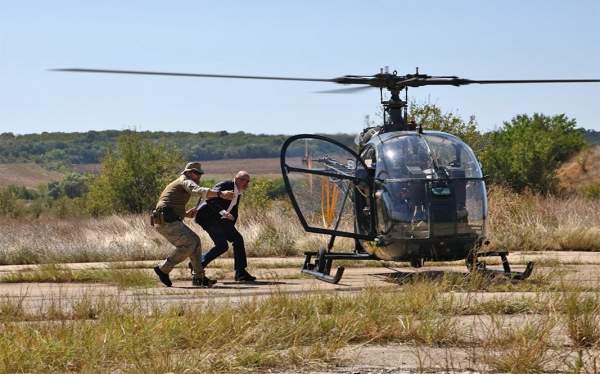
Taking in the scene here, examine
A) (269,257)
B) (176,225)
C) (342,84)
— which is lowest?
(269,257)

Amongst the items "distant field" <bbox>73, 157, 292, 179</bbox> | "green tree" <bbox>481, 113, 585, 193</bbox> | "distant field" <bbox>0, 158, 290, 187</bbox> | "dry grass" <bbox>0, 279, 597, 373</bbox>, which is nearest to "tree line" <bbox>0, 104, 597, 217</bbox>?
"green tree" <bbox>481, 113, 585, 193</bbox>

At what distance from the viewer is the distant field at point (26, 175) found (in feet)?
391

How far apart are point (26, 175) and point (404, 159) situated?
11787 centimetres

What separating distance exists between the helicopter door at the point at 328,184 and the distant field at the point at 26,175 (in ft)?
345

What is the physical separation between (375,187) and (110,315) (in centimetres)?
621

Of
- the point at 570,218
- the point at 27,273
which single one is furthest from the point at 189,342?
the point at 570,218

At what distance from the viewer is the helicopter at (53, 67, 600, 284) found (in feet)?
45.0

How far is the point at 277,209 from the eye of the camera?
26.0 meters

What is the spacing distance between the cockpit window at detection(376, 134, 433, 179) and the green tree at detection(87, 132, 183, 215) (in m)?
29.2

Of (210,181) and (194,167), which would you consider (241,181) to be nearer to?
(194,167)

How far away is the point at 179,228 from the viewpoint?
46.1 feet

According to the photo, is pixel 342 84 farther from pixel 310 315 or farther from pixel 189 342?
pixel 189 342

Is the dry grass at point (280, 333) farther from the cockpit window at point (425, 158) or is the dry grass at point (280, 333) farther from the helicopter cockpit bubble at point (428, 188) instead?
A: the cockpit window at point (425, 158)

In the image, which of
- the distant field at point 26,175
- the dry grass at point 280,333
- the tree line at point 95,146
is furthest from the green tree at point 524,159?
the distant field at point 26,175
